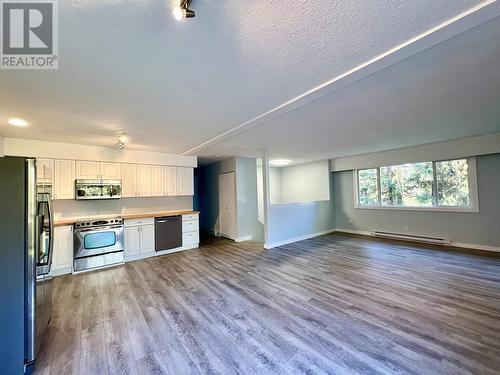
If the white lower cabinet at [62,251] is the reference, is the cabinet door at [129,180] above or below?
above

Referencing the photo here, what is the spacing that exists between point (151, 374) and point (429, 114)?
4441 millimetres

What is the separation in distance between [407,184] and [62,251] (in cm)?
817

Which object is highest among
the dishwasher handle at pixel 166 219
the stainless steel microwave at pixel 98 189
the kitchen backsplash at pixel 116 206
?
the stainless steel microwave at pixel 98 189

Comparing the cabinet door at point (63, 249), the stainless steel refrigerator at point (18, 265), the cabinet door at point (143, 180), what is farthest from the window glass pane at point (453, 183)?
the cabinet door at point (63, 249)

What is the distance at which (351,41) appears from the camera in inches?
59.3

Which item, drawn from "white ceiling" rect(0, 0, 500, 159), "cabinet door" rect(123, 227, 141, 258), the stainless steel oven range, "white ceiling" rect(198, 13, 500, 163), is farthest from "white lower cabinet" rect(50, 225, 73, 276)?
"white ceiling" rect(198, 13, 500, 163)

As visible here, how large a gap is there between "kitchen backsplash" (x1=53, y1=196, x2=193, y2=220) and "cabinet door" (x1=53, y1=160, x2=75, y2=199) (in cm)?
31

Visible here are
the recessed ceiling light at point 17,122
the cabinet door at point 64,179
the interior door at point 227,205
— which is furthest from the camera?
the interior door at point 227,205

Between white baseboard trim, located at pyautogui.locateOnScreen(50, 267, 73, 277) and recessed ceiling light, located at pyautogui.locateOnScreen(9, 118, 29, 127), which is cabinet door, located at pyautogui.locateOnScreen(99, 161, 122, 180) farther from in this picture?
white baseboard trim, located at pyautogui.locateOnScreen(50, 267, 73, 277)

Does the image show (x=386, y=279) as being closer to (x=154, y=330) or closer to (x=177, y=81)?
(x=154, y=330)

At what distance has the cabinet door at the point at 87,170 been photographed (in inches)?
171

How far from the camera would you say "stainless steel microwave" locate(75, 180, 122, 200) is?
14.1ft

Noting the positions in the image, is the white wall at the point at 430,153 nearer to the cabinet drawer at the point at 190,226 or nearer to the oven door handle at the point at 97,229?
the cabinet drawer at the point at 190,226

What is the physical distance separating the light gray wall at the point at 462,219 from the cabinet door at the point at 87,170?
23.6ft
